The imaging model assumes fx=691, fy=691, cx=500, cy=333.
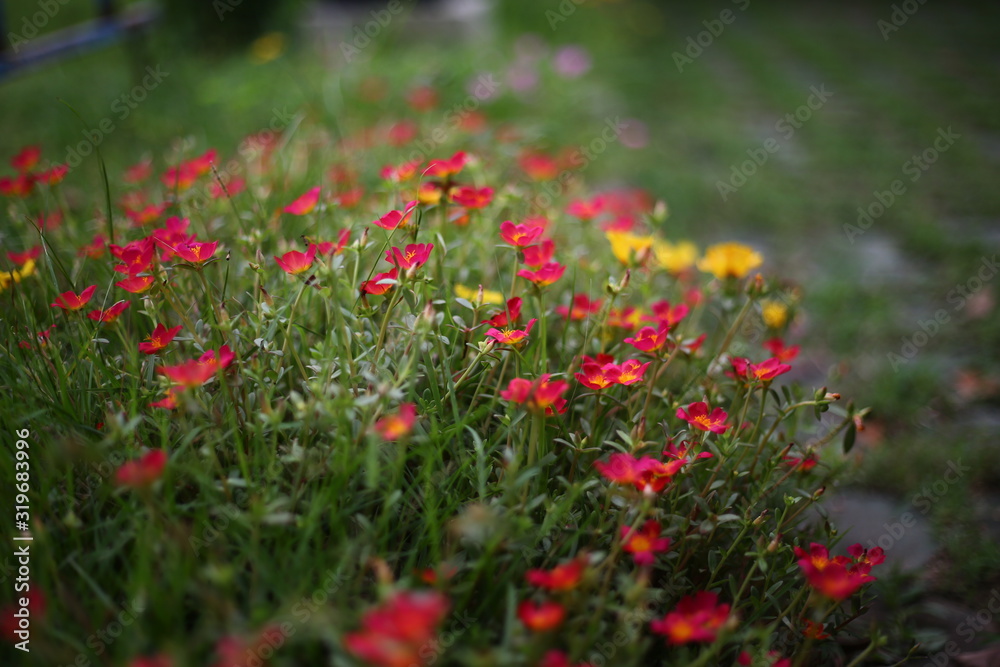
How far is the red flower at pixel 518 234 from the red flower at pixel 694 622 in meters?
0.62

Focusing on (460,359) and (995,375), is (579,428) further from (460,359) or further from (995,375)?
(995,375)

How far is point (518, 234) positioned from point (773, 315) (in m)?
0.73

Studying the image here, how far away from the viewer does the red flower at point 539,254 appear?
47.7 inches

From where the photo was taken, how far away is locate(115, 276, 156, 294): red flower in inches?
43.0

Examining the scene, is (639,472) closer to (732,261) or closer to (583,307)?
(583,307)

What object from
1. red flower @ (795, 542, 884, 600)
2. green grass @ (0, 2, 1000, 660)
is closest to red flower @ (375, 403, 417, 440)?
green grass @ (0, 2, 1000, 660)

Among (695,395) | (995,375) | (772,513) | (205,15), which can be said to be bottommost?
(995,375)

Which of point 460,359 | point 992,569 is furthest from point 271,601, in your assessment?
point 992,569

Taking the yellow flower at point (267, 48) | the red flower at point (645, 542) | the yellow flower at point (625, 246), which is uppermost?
the yellow flower at point (267, 48)

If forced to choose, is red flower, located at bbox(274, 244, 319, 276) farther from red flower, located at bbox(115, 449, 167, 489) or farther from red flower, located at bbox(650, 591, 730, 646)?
red flower, located at bbox(650, 591, 730, 646)

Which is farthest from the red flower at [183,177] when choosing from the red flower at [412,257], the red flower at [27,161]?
the red flower at [412,257]

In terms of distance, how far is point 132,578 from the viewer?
34.4 inches

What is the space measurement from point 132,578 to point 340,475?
0.28 meters

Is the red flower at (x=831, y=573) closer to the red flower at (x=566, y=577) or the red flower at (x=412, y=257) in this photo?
the red flower at (x=566, y=577)
